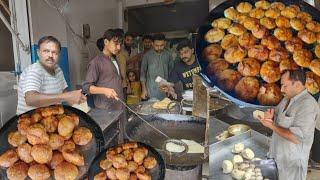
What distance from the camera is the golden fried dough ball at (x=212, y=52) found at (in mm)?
1282

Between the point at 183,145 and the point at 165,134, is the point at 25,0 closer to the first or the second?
the point at 165,134

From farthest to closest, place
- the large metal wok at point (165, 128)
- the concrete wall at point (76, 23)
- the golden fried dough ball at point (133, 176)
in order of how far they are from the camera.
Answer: the concrete wall at point (76, 23)
the large metal wok at point (165, 128)
the golden fried dough ball at point (133, 176)

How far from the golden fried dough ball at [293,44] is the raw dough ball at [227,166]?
60 cm

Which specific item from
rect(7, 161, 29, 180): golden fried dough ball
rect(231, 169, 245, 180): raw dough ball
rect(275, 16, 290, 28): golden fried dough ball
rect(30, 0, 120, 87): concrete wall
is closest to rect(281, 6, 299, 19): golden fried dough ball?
rect(275, 16, 290, 28): golden fried dough ball

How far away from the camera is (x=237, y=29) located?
1.31m

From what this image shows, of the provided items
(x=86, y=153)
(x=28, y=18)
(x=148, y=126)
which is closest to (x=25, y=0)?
(x=28, y=18)

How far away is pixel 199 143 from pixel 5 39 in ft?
7.02

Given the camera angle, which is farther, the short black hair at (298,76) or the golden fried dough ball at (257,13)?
the golden fried dough ball at (257,13)

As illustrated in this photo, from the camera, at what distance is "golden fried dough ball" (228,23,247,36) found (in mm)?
1312

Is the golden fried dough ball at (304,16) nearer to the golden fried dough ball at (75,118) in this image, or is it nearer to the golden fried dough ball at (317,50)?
the golden fried dough ball at (317,50)

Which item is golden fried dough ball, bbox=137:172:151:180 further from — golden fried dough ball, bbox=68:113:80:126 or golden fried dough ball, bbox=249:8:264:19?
golden fried dough ball, bbox=249:8:264:19

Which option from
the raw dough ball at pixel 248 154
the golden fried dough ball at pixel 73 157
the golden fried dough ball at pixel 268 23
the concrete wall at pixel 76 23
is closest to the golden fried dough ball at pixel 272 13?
the golden fried dough ball at pixel 268 23

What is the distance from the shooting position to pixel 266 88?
120cm

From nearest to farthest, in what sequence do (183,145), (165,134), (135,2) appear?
1. (183,145)
2. (165,134)
3. (135,2)
